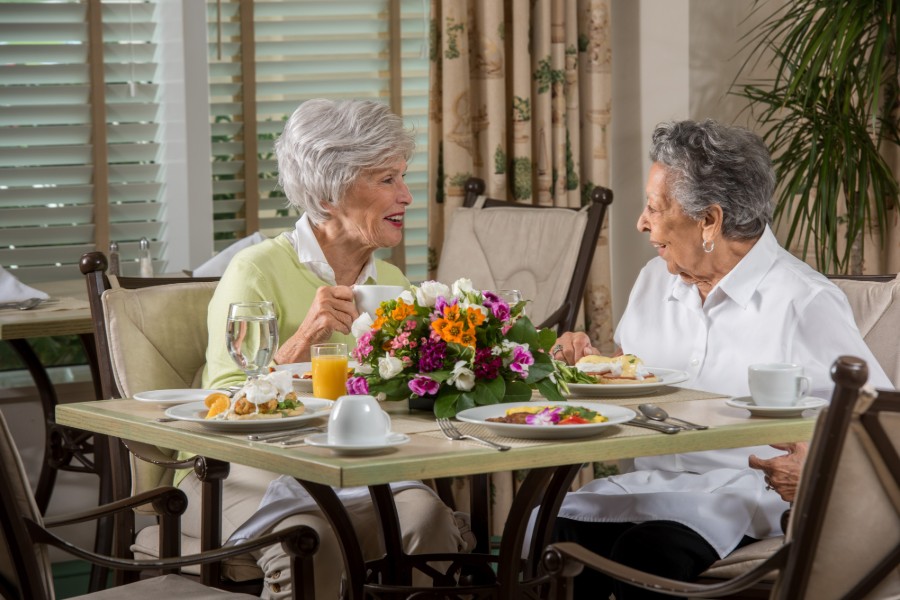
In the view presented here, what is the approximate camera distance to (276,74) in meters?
4.21

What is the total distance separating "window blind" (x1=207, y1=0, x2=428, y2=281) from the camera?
414 centimetres

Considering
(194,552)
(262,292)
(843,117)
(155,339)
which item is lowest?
(194,552)

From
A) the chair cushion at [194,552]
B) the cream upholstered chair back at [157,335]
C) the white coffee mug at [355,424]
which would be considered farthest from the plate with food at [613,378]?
the cream upholstered chair back at [157,335]

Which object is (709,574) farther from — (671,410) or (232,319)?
(232,319)

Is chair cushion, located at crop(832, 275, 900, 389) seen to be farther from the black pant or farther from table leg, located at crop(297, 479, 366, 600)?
table leg, located at crop(297, 479, 366, 600)

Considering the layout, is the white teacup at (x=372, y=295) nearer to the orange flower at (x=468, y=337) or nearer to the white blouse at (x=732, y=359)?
the orange flower at (x=468, y=337)

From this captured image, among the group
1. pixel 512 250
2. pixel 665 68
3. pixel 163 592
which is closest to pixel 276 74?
pixel 512 250

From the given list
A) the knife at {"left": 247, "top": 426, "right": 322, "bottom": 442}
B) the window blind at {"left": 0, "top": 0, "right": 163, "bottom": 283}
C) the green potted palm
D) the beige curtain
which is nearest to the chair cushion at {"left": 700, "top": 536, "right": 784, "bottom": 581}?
the knife at {"left": 247, "top": 426, "right": 322, "bottom": 442}

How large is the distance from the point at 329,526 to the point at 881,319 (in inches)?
46.6

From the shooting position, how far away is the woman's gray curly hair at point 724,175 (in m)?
2.50

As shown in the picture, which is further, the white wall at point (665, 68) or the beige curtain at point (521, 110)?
the white wall at point (665, 68)

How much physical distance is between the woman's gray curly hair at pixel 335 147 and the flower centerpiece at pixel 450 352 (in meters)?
0.79

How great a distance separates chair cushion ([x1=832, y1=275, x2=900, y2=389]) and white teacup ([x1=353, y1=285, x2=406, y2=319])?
3.27 ft

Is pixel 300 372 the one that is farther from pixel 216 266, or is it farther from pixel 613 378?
pixel 216 266
